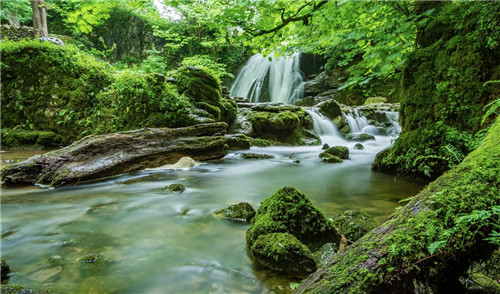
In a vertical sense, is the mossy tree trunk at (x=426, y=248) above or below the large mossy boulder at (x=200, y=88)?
below

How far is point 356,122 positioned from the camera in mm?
13984

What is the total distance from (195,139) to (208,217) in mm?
3944

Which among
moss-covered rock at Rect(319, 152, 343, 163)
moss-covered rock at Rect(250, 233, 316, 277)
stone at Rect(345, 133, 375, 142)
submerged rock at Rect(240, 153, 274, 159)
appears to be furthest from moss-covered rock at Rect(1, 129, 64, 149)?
stone at Rect(345, 133, 375, 142)

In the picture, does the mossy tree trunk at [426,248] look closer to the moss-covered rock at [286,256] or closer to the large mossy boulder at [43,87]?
the moss-covered rock at [286,256]

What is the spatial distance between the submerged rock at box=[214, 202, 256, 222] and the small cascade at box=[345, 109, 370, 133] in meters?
11.5

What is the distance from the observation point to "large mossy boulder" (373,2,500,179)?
13.1ft

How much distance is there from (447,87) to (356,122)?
967 centimetres

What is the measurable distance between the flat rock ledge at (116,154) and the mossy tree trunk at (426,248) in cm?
515

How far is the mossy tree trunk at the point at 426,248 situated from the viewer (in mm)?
1028

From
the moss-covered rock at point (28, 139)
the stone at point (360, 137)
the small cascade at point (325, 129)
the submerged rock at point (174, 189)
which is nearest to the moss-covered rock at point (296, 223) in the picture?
the submerged rock at point (174, 189)

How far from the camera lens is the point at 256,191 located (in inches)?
197

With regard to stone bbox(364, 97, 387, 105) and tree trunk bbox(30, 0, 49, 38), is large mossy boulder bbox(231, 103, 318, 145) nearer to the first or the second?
stone bbox(364, 97, 387, 105)

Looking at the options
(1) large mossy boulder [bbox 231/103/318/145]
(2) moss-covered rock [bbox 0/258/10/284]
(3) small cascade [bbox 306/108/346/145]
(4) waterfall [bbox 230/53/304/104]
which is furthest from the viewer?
(4) waterfall [bbox 230/53/304/104]

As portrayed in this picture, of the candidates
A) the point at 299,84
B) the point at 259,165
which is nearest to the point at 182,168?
the point at 259,165
